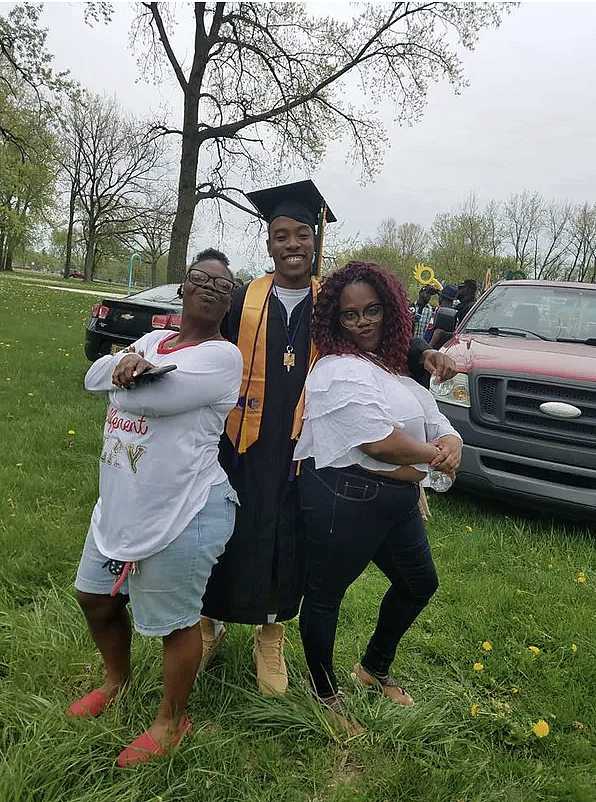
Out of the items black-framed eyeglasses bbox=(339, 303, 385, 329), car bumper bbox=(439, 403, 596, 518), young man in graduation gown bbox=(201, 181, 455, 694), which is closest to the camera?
black-framed eyeglasses bbox=(339, 303, 385, 329)

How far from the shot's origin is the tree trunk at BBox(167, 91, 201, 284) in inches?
550

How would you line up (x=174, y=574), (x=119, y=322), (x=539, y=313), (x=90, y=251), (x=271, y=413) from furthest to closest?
(x=90, y=251) < (x=119, y=322) < (x=539, y=313) < (x=271, y=413) < (x=174, y=574)

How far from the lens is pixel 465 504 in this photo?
16.1 feet

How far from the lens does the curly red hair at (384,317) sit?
2148 millimetres

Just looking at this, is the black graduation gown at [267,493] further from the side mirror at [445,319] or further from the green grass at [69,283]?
the green grass at [69,283]

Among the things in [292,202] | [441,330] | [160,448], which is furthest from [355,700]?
[441,330]

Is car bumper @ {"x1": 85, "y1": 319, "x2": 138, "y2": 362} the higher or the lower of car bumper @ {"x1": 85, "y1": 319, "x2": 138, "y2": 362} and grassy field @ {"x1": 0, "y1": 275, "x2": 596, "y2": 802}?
the higher

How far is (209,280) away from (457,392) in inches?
118

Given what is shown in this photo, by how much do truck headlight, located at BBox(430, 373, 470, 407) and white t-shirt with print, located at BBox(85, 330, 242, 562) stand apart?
2.88 m

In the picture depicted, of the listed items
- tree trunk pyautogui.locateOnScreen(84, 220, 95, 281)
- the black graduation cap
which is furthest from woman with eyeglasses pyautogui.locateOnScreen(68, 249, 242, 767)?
tree trunk pyautogui.locateOnScreen(84, 220, 95, 281)

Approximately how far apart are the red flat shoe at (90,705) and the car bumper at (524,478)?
2.97m

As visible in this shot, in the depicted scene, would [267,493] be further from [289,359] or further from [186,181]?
[186,181]

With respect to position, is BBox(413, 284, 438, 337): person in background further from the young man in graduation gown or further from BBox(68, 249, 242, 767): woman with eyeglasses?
BBox(68, 249, 242, 767): woman with eyeglasses

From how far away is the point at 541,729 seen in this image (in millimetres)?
2346
